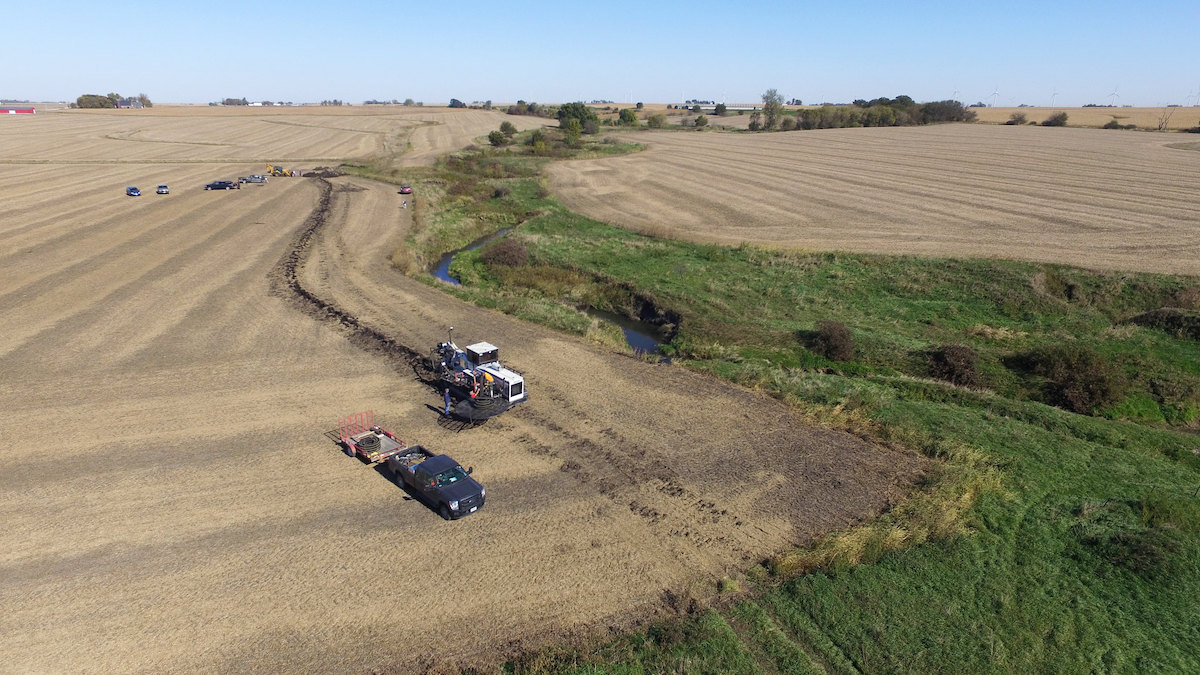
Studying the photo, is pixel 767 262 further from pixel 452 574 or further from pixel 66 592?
pixel 66 592

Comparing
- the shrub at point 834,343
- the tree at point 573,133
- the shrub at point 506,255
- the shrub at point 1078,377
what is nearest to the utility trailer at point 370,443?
the shrub at point 834,343

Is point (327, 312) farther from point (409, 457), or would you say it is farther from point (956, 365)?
point (956, 365)

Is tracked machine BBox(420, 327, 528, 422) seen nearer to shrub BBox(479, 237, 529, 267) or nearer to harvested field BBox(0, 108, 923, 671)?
harvested field BBox(0, 108, 923, 671)

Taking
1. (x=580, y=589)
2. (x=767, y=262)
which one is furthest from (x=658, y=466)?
(x=767, y=262)

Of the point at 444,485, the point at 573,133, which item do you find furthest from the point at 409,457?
the point at 573,133

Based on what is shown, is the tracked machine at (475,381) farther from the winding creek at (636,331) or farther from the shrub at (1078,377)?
the shrub at (1078,377)
